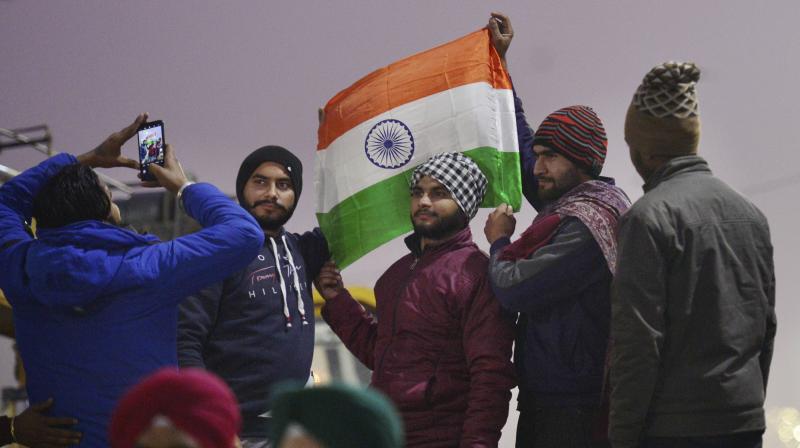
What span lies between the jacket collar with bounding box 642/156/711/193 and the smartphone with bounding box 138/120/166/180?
135 centimetres

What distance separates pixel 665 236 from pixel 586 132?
2.21 feet

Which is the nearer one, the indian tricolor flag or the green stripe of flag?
the indian tricolor flag

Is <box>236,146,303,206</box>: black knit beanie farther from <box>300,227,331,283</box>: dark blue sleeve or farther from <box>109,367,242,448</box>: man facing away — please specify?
<box>109,367,242,448</box>: man facing away

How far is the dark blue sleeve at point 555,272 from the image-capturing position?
8.36 ft

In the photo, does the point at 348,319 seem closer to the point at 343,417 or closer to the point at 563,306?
the point at 563,306

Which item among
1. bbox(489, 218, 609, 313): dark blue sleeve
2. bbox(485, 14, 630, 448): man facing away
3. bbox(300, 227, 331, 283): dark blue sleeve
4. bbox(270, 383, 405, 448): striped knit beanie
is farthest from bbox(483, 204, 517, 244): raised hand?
bbox(270, 383, 405, 448): striped knit beanie

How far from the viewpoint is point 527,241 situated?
2648 mm

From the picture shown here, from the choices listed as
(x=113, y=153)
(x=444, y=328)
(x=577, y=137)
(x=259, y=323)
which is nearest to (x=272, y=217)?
(x=259, y=323)

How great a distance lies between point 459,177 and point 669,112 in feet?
2.63

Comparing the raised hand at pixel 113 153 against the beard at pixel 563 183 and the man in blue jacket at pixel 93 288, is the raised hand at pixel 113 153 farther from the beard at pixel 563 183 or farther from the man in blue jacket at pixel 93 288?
the beard at pixel 563 183

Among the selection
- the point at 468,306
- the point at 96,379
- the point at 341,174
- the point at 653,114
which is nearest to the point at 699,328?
the point at 653,114

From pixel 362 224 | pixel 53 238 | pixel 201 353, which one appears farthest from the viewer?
pixel 362 224

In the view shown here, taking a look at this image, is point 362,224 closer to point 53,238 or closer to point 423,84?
point 423,84

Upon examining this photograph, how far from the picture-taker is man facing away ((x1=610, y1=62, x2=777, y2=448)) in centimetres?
214
